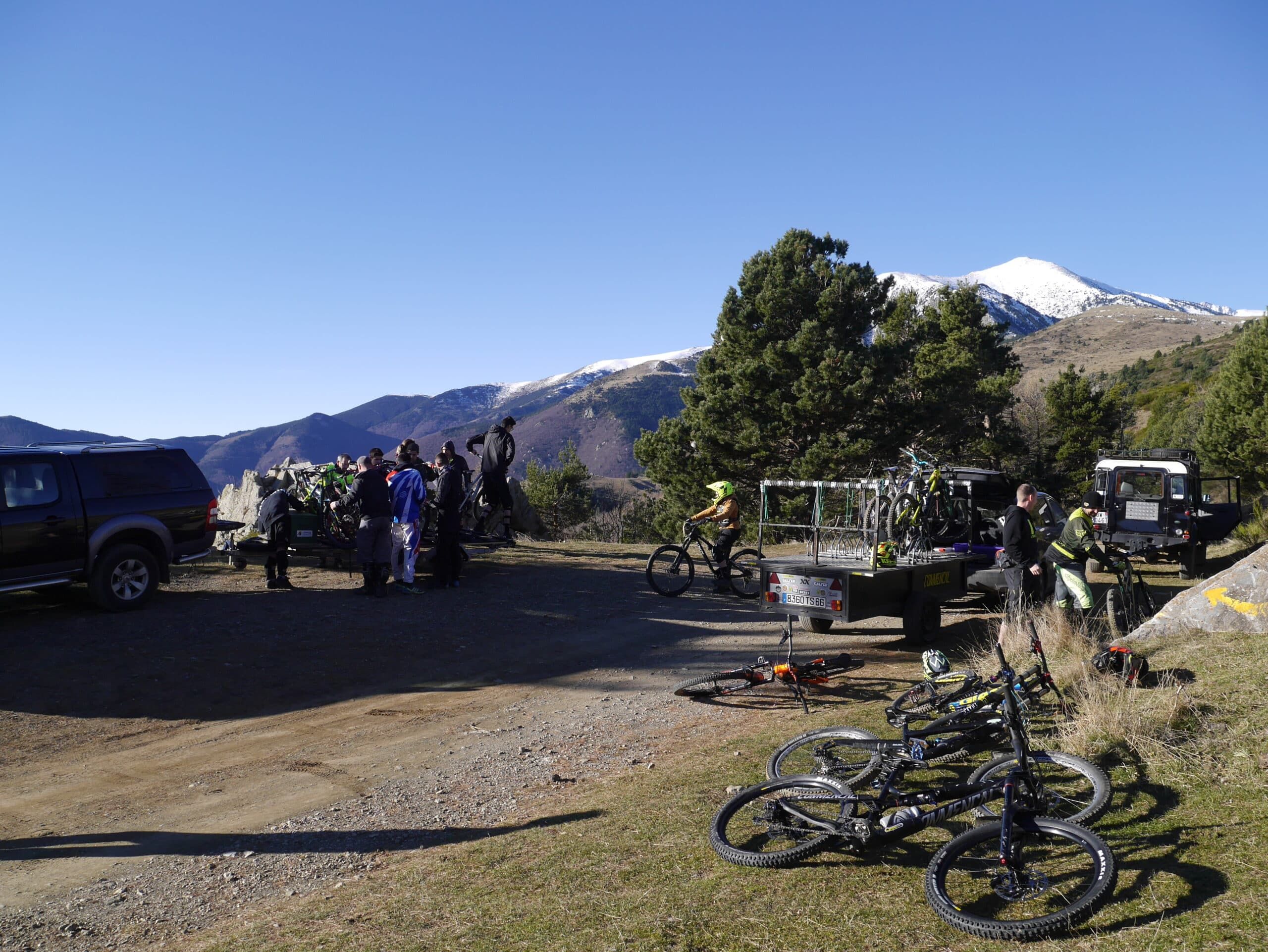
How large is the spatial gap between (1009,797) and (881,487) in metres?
7.86

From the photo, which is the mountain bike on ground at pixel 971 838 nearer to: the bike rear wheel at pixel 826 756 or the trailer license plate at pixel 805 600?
the bike rear wheel at pixel 826 756

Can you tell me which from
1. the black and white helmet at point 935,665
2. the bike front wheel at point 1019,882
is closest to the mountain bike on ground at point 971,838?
the bike front wheel at point 1019,882

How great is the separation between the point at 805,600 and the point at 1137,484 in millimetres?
11979

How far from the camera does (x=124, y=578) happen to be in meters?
11.3

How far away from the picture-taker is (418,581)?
14492mm

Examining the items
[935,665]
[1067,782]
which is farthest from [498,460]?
[1067,782]

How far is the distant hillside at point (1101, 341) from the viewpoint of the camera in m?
130

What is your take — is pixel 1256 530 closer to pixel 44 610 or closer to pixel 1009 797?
pixel 1009 797

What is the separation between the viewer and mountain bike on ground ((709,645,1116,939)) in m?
3.87

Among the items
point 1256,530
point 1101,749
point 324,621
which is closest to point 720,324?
point 1256,530

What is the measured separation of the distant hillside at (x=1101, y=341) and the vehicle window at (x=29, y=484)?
115 m

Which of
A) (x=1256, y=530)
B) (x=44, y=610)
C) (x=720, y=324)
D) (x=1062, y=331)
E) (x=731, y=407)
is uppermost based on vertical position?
(x=1062, y=331)

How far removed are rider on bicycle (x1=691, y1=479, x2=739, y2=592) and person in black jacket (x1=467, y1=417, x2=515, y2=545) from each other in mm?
4337

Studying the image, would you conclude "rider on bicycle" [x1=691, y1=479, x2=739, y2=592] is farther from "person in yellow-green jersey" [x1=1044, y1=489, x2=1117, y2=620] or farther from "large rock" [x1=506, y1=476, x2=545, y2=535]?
"large rock" [x1=506, y1=476, x2=545, y2=535]
